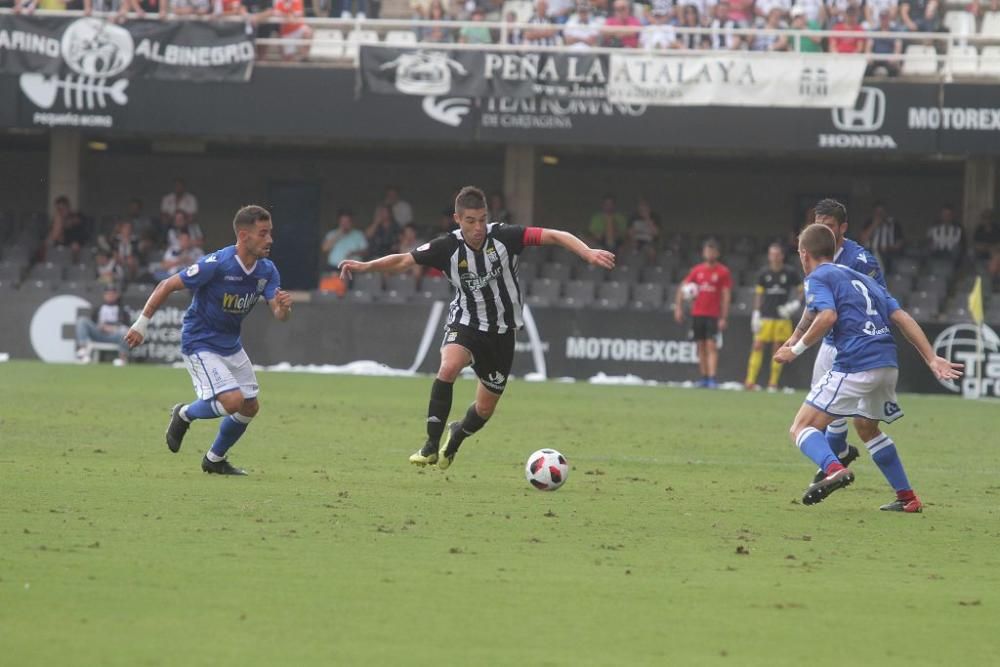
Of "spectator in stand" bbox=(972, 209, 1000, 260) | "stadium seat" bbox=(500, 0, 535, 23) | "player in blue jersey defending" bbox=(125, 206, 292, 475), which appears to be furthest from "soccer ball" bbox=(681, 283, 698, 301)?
"player in blue jersey defending" bbox=(125, 206, 292, 475)

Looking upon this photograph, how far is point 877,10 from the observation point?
26.2 m

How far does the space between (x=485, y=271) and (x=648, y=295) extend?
15208 millimetres

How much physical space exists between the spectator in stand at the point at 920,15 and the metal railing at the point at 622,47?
0.27 meters

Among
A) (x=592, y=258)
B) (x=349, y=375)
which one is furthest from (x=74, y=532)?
(x=349, y=375)

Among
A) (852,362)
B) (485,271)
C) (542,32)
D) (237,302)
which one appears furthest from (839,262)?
(542,32)

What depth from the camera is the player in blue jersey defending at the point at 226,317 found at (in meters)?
10.4

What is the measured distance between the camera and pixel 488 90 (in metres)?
25.3

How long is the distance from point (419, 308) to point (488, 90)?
3850 mm

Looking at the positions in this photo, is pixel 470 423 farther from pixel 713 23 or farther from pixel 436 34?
pixel 713 23

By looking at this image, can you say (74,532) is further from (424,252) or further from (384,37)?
(384,37)

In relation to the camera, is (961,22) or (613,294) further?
(961,22)

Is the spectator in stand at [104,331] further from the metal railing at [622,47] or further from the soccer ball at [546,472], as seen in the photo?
the soccer ball at [546,472]

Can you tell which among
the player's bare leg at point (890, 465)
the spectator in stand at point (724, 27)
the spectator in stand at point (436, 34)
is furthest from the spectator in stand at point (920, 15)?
the player's bare leg at point (890, 465)

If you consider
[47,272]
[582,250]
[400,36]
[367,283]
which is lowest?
[47,272]
